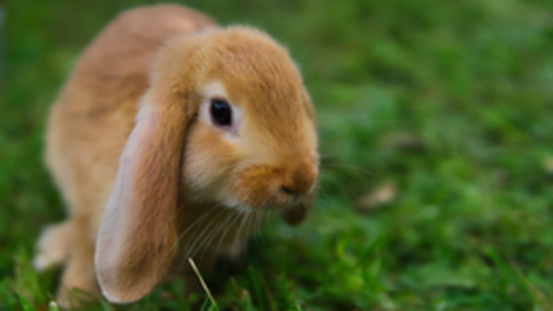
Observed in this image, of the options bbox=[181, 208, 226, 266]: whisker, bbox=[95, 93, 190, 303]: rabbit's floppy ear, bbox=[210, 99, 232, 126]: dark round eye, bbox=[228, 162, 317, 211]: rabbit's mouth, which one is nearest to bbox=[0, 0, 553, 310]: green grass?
bbox=[181, 208, 226, 266]: whisker

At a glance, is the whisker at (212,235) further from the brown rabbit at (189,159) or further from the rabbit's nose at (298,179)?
the rabbit's nose at (298,179)

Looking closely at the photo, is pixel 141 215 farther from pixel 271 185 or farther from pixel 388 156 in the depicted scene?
pixel 388 156

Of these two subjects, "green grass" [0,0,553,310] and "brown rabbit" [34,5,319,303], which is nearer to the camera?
"brown rabbit" [34,5,319,303]

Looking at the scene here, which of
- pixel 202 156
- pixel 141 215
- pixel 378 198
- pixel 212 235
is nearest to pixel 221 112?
pixel 202 156

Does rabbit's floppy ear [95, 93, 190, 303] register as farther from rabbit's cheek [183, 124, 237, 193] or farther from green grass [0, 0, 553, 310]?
green grass [0, 0, 553, 310]

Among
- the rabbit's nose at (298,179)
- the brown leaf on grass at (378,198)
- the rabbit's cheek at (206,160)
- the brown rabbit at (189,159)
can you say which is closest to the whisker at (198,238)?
the brown rabbit at (189,159)
